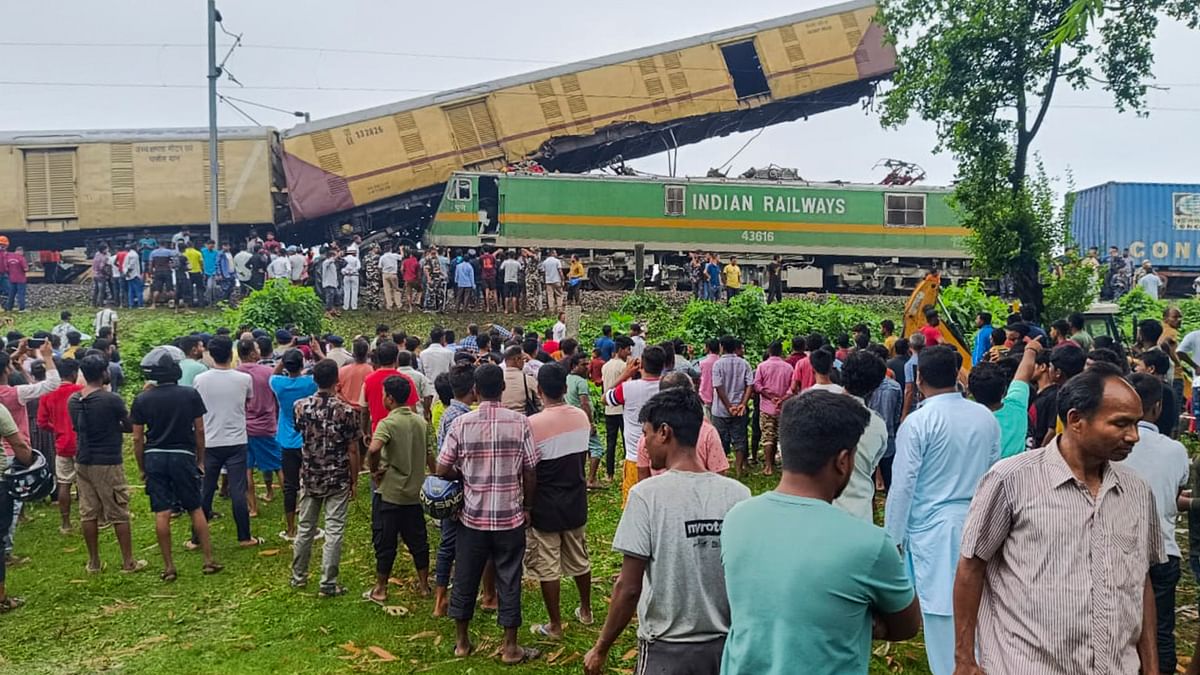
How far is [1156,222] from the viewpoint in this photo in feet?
85.5

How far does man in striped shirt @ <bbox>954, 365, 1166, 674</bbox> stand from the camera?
8.85 ft

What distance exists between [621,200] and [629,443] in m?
16.9

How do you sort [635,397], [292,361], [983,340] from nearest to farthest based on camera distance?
[635,397] → [292,361] → [983,340]

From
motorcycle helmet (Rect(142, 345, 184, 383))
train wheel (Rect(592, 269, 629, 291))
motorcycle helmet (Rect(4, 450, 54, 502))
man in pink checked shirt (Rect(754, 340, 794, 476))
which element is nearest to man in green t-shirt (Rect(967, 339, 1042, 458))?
man in pink checked shirt (Rect(754, 340, 794, 476))

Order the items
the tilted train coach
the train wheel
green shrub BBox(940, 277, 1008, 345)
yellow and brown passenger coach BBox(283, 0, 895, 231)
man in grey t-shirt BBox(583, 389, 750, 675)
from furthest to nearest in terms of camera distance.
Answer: the train wheel
yellow and brown passenger coach BBox(283, 0, 895, 231)
the tilted train coach
green shrub BBox(940, 277, 1008, 345)
man in grey t-shirt BBox(583, 389, 750, 675)

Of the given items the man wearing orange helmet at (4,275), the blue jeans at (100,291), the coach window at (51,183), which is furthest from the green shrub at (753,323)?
the coach window at (51,183)

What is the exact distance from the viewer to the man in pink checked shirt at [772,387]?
355 inches

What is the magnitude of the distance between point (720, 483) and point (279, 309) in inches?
499

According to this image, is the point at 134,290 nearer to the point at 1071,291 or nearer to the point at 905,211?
the point at 1071,291

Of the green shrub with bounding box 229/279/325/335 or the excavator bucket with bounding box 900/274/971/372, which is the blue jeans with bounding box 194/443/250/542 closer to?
the green shrub with bounding box 229/279/325/335

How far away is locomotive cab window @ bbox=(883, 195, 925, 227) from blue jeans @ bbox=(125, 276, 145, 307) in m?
18.2

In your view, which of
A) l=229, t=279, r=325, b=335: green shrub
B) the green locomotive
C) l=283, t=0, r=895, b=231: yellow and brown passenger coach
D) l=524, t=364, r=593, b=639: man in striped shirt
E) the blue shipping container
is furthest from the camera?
the blue shipping container

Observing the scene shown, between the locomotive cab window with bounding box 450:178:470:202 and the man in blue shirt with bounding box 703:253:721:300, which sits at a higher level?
Answer: the locomotive cab window with bounding box 450:178:470:202

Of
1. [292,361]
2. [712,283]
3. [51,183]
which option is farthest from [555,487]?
[51,183]
